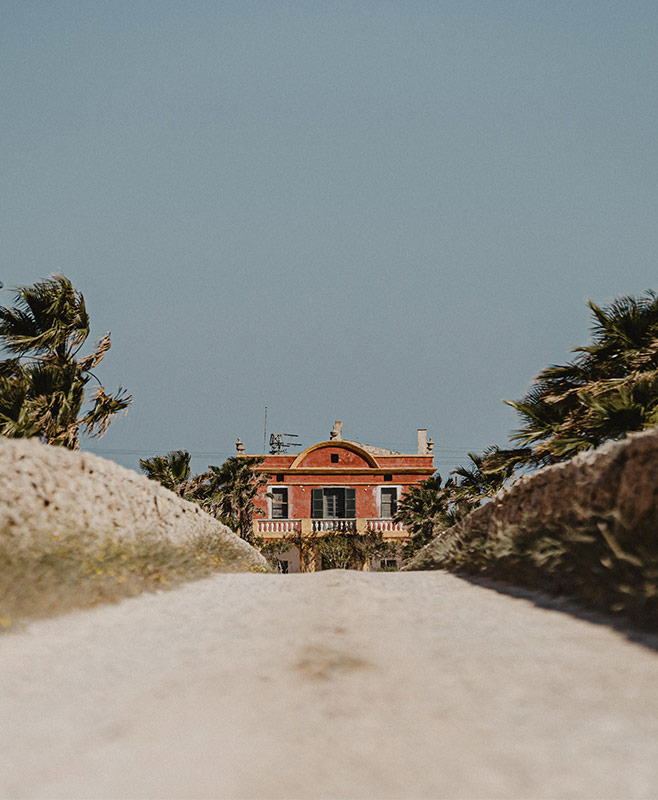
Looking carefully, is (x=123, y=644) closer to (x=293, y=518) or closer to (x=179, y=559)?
(x=179, y=559)

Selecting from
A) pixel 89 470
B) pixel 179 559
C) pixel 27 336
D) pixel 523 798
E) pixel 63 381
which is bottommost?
pixel 523 798

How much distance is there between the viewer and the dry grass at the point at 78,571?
6426 mm

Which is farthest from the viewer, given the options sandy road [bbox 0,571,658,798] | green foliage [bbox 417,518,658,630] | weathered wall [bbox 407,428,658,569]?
weathered wall [bbox 407,428,658,569]

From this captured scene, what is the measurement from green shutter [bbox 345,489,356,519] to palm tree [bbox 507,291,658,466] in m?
24.3

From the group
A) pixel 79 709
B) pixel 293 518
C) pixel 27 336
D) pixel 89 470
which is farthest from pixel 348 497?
pixel 79 709

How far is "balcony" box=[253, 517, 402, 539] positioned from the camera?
1468 inches

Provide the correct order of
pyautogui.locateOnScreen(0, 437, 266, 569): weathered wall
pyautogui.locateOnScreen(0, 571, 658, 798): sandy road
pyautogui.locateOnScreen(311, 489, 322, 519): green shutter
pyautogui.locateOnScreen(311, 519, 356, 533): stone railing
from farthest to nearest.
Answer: pyautogui.locateOnScreen(311, 489, 322, 519): green shutter → pyautogui.locateOnScreen(311, 519, 356, 533): stone railing → pyautogui.locateOnScreen(0, 437, 266, 569): weathered wall → pyautogui.locateOnScreen(0, 571, 658, 798): sandy road

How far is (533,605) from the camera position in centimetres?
703

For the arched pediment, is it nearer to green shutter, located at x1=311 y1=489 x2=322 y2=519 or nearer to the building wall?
the building wall

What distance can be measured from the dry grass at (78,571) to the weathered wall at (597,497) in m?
4.61

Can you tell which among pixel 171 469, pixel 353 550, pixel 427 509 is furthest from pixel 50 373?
pixel 353 550

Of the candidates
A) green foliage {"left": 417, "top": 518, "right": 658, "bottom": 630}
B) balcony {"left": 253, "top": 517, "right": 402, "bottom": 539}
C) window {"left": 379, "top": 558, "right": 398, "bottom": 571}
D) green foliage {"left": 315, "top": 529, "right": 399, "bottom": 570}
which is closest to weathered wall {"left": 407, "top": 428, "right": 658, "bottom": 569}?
green foliage {"left": 417, "top": 518, "right": 658, "bottom": 630}

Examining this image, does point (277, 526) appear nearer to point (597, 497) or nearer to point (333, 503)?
point (333, 503)

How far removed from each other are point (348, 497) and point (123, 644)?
32.7 metres
